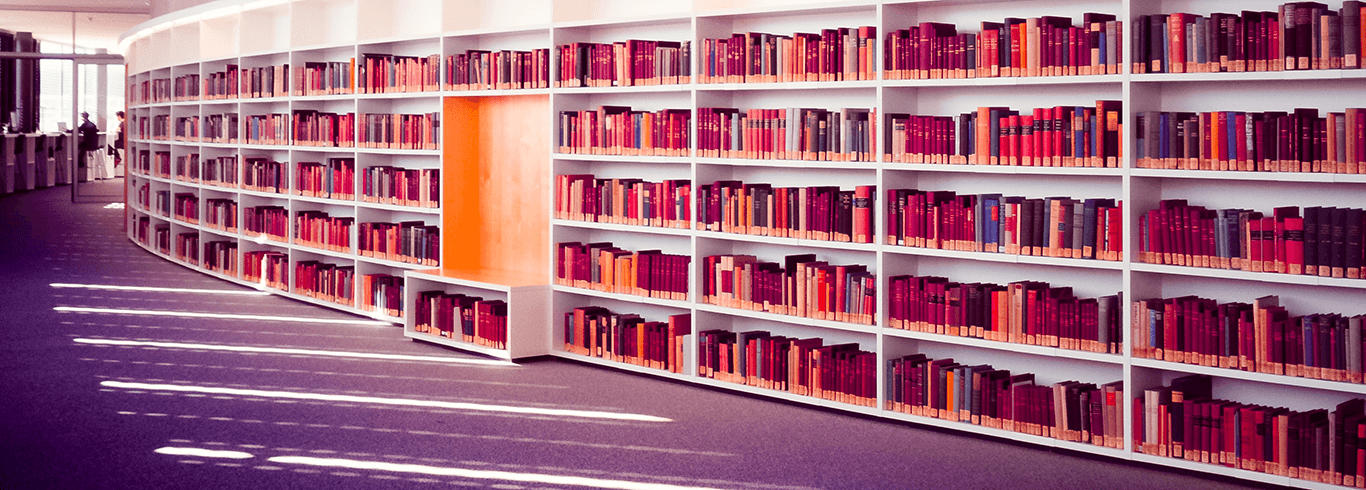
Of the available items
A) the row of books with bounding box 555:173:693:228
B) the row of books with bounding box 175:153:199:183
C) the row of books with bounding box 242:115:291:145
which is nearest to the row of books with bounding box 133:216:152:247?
the row of books with bounding box 175:153:199:183

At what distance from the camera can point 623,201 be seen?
7199 millimetres

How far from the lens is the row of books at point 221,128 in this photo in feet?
37.6

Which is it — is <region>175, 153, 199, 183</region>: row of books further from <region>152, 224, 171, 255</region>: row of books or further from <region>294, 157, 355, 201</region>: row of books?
<region>294, 157, 355, 201</region>: row of books

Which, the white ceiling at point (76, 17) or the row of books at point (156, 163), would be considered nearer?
the row of books at point (156, 163)

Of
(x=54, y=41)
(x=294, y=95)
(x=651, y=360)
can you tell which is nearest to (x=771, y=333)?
(x=651, y=360)

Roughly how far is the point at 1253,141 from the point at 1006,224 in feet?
3.67

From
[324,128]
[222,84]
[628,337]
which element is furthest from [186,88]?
[628,337]

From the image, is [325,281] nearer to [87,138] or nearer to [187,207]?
[187,207]

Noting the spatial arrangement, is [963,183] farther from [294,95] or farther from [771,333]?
[294,95]

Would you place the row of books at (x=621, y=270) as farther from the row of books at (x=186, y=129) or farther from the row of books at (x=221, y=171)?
the row of books at (x=186, y=129)

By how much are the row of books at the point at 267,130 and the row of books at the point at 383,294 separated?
1821 millimetres

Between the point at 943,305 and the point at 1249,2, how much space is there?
5.98ft

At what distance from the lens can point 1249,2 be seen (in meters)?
4.97

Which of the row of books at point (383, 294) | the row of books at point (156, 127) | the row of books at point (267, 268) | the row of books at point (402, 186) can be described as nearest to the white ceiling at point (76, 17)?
the row of books at point (156, 127)
